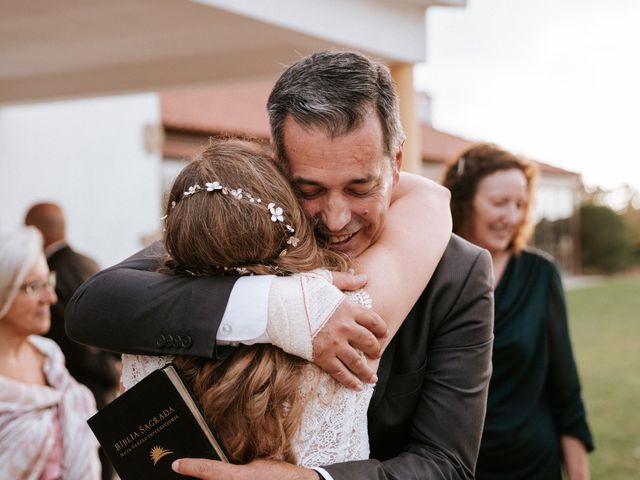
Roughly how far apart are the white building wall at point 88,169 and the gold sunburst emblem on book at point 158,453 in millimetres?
7891

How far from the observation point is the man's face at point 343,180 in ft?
5.49

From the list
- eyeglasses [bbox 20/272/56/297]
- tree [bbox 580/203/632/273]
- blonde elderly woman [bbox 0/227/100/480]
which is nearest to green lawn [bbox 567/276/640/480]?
blonde elderly woman [bbox 0/227/100/480]

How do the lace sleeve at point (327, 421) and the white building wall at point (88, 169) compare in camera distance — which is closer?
the lace sleeve at point (327, 421)

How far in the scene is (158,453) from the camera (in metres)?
1.51

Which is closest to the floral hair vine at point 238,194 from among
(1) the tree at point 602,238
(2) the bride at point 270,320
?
(2) the bride at point 270,320

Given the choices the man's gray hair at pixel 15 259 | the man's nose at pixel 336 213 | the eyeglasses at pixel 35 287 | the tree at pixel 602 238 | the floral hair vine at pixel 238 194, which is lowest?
the tree at pixel 602 238

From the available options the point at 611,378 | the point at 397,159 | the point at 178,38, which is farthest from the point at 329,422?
the point at 611,378

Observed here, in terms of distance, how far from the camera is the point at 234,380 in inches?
56.2

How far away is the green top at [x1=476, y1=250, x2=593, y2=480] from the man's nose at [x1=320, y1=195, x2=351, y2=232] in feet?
5.83

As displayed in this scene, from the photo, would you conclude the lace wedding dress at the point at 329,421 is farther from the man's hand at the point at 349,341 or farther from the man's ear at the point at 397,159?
the man's ear at the point at 397,159

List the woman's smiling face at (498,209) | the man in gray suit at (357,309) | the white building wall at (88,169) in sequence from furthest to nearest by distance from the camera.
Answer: the white building wall at (88,169) → the woman's smiling face at (498,209) → the man in gray suit at (357,309)

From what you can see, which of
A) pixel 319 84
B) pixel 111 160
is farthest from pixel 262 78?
pixel 111 160

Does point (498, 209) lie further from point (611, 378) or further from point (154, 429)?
point (611, 378)

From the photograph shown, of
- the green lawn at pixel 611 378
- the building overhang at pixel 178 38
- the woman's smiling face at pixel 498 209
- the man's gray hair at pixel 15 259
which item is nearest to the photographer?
the man's gray hair at pixel 15 259
